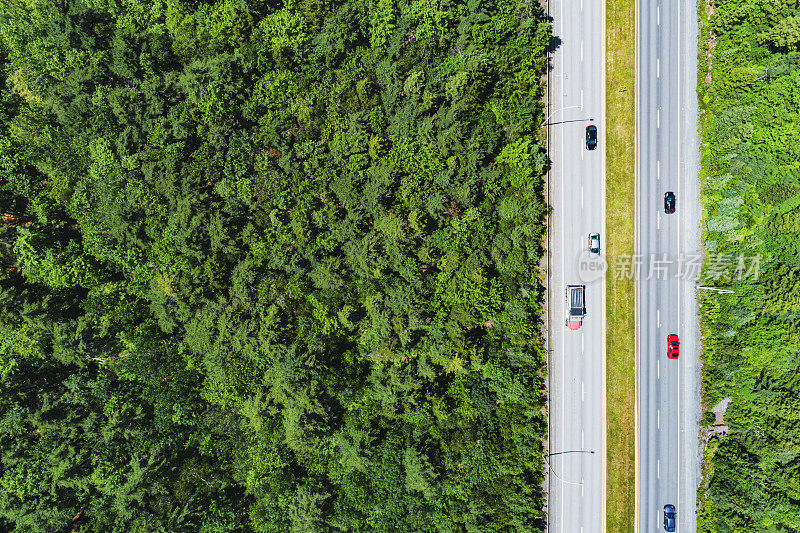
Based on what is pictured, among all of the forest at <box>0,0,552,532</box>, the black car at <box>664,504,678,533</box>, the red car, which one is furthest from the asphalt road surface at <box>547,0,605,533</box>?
the red car

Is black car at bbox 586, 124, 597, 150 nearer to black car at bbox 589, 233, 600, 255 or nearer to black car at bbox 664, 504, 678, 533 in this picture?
black car at bbox 589, 233, 600, 255

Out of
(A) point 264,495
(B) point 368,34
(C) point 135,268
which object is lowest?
(A) point 264,495

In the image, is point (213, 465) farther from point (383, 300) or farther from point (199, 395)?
point (383, 300)

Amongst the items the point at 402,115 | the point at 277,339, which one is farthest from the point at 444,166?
the point at 277,339

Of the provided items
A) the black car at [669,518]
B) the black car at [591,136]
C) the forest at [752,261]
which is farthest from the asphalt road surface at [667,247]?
the black car at [591,136]

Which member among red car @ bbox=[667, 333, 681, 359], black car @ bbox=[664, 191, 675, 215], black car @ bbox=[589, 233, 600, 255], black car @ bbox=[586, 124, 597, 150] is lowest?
red car @ bbox=[667, 333, 681, 359]

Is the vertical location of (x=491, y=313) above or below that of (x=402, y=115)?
below
